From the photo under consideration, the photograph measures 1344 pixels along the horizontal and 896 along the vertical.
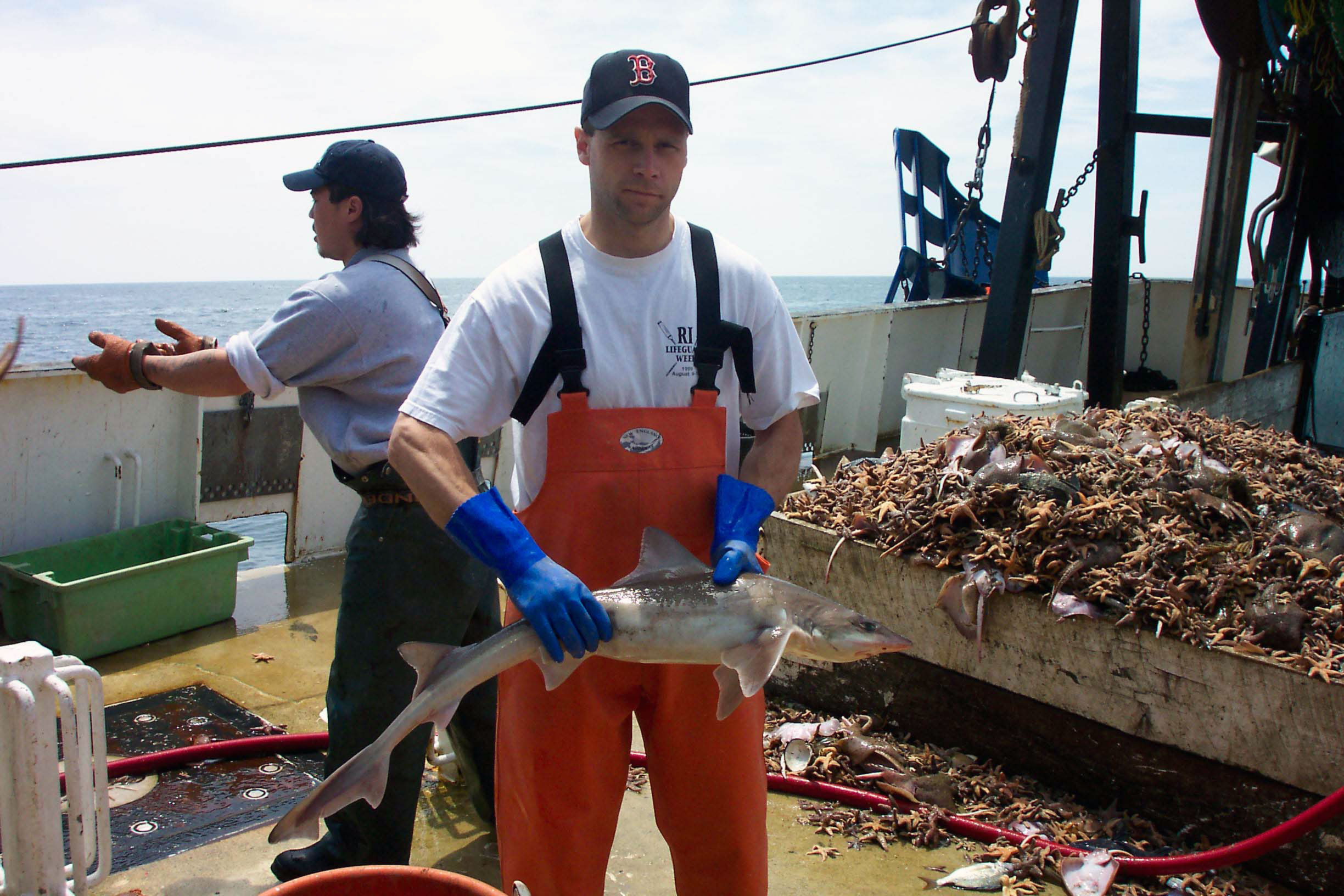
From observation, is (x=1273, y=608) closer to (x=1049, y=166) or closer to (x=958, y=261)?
(x=1049, y=166)

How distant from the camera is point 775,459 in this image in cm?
262

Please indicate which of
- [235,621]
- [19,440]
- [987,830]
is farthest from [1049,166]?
[19,440]

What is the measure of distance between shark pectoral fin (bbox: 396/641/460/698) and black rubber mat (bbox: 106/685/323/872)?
186cm

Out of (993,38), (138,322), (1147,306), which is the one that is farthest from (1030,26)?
(138,322)

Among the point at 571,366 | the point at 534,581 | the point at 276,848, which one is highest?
the point at 571,366

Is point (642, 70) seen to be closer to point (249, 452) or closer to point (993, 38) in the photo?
point (249, 452)

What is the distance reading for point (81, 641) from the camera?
484cm

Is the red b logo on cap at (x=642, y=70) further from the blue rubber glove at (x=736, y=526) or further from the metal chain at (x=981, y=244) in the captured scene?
the metal chain at (x=981, y=244)

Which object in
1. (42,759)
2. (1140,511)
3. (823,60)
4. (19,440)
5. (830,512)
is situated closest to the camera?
(42,759)

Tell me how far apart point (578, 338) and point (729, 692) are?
871mm

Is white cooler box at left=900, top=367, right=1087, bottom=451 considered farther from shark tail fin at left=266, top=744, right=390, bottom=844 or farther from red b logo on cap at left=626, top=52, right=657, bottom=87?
shark tail fin at left=266, top=744, right=390, bottom=844

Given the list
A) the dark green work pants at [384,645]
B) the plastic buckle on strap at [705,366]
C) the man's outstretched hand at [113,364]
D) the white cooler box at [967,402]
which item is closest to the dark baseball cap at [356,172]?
the man's outstretched hand at [113,364]

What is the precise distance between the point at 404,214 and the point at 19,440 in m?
3.33

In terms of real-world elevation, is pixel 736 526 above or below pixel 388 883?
above
